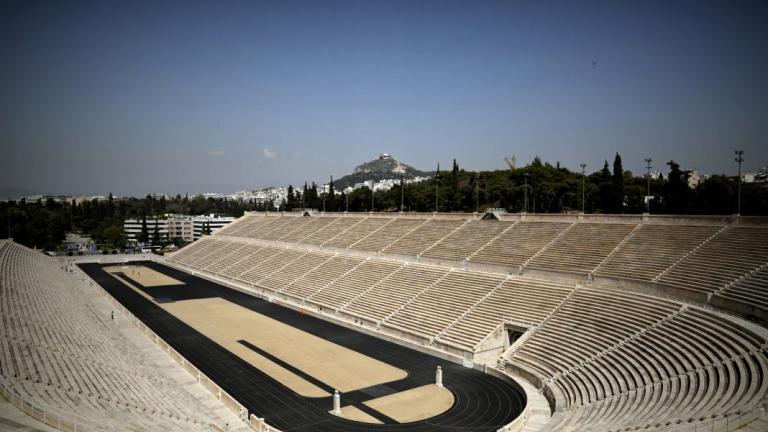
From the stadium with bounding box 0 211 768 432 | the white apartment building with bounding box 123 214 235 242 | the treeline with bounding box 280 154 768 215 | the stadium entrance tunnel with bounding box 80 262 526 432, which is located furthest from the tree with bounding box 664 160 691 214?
the white apartment building with bounding box 123 214 235 242

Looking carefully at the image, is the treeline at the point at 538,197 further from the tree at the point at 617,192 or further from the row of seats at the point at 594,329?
the row of seats at the point at 594,329

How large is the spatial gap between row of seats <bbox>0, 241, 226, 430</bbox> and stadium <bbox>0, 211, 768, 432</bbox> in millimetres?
148

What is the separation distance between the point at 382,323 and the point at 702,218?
22294 millimetres

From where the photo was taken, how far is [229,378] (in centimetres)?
2539

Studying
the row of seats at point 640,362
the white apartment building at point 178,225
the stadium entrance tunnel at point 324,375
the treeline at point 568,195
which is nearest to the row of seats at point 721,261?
the row of seats at point 640,362

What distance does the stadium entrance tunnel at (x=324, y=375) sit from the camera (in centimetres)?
2058

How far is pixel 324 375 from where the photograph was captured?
25.7 m

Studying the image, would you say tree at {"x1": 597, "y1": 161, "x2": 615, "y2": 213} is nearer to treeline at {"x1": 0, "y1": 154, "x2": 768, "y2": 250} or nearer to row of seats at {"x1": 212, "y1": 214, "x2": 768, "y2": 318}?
treeline at {"x1": 0, "y1": 154, "x2": 768, "y2": 250}

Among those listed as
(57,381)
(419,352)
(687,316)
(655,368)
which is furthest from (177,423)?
(687,316)

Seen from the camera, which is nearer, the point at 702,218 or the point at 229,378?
the point at 229,378

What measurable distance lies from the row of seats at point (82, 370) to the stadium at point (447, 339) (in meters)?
0.15

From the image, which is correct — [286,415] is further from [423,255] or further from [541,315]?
[423,255]

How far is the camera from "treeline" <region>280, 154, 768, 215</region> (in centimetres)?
5562

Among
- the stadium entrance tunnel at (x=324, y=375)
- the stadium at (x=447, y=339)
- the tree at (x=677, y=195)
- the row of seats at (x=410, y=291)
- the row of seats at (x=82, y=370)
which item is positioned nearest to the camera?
the row of seats at (x=82, y=370)
